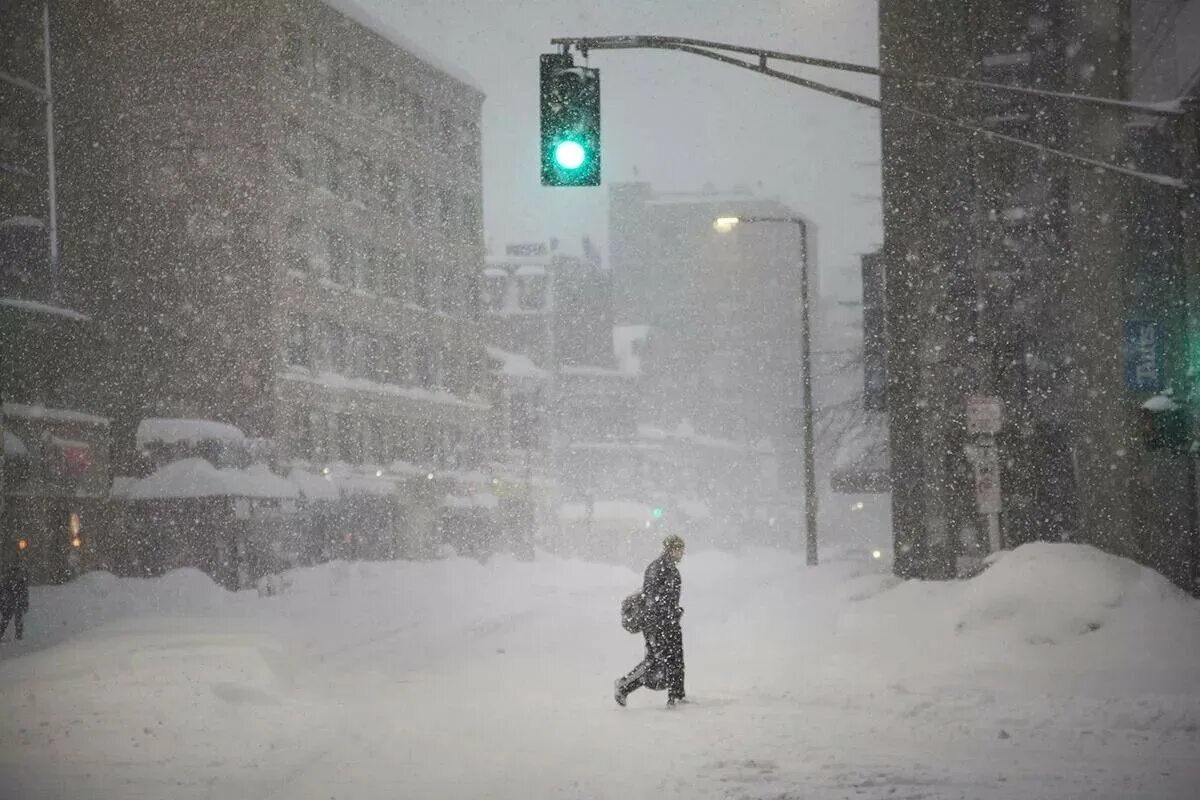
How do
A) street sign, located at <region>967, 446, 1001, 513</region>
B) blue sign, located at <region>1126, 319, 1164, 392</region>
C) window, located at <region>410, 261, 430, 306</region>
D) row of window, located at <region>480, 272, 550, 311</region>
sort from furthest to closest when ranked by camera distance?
row of window, located at <region>480, 272, 550, 311</region>
window, located at <region>410, 261, 430, 306</region>
blue sign, located at <region>1126, 319, 1164, 392</region>
street sign, located at <region>967, 446, 1001, 513</region>

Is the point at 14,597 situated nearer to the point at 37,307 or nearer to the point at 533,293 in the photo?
the point at 37,307

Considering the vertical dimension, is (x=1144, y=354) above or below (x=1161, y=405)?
above

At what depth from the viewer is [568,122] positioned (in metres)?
12.5

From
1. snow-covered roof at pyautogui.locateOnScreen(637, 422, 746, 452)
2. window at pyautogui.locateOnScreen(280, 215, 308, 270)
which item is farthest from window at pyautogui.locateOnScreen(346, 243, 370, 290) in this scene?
snow-covered roof at pyautogui.locateOnScreen(637, 422, 746, 452)

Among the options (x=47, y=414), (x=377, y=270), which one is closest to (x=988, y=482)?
(x=47, y=414)

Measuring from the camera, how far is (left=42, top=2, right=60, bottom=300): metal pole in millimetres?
56375

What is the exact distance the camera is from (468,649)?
24391 millimetres

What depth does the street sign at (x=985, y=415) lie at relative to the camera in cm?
1580

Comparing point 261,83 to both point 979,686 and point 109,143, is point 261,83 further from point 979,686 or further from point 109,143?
point 979,686

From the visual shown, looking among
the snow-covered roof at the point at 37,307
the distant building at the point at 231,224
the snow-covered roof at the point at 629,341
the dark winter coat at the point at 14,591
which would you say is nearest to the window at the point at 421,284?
the distant building at the point at 231,224

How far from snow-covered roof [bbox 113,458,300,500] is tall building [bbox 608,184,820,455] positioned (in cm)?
8128

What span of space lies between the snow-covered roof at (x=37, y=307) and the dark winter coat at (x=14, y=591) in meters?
23.4

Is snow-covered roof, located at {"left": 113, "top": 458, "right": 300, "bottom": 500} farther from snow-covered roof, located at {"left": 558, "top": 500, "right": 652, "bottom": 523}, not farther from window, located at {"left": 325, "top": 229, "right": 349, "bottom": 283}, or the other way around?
snow-covered roof, located at {"left": 558, "top": 500, "right": 652, "bottom": 523}

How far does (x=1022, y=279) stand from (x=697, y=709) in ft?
46.2
